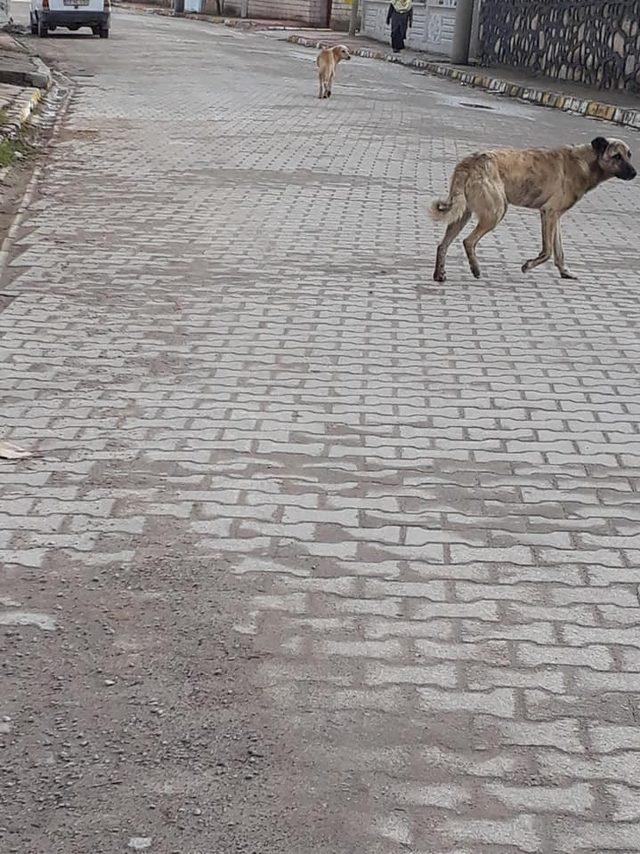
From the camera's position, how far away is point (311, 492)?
5.06 m

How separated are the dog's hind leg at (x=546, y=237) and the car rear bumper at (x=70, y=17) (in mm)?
23065

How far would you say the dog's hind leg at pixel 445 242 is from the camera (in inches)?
352

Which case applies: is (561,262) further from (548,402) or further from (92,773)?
(92,773)

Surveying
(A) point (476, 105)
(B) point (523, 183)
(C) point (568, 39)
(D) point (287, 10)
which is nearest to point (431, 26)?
(C) point (568, 39)

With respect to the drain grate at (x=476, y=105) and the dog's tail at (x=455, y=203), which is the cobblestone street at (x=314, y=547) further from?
the drain grate at (x=476, y=105)

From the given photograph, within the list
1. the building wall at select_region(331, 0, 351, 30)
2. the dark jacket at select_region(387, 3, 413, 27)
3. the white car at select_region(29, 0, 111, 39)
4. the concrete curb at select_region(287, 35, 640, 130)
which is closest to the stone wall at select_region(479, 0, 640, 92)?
the concrete curb at select_region(287, 35, 640, 130)

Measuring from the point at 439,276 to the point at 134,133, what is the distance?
25.3 feet

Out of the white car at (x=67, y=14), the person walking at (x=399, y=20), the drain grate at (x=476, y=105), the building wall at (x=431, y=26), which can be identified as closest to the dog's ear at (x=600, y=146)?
the drain grate at (x=476, y=105)

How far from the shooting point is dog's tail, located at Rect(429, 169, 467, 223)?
8766 millimetres

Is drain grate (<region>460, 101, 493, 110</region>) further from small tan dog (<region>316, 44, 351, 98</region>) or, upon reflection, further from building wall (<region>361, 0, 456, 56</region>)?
building wall (<region>361, 0, 456, 56</region>)

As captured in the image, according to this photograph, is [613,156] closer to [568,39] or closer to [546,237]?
[546,237]

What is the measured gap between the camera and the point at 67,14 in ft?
95.9

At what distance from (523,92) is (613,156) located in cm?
1726

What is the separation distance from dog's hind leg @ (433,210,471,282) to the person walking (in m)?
27.2
